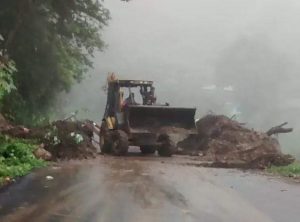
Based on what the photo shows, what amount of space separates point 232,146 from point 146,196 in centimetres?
1130

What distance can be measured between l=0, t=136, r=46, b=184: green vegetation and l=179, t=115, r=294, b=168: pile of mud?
5715 millimetres

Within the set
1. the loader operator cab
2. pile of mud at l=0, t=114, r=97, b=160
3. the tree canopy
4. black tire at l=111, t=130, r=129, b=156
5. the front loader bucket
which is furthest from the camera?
the tree canopy

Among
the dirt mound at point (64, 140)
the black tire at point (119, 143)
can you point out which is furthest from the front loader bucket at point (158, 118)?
the dirt mound at point (64, 140)

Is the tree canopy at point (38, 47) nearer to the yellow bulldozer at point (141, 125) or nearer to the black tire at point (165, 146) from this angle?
the yellow bulldozer at point (141, 125)

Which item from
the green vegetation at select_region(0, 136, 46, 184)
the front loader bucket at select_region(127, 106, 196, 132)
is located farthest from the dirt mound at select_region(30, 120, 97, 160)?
the front loader bucket at select_region(127, 106, 196, 132)

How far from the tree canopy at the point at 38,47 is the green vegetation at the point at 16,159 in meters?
6.29

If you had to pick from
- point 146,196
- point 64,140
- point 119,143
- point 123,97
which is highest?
point 123,97

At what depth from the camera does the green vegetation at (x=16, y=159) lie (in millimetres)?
13312

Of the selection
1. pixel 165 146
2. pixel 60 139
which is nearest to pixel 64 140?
pixel 60 139

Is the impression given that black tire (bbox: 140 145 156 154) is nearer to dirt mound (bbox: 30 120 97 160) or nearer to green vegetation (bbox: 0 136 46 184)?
dirt mound (bbox: 30 120 97 160)

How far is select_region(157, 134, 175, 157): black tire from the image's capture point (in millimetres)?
21969

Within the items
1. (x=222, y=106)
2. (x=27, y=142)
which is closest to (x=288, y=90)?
(x=222, y=106)

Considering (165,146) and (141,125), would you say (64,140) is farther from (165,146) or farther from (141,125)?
(165,146)

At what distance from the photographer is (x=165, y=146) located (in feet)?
72.5
